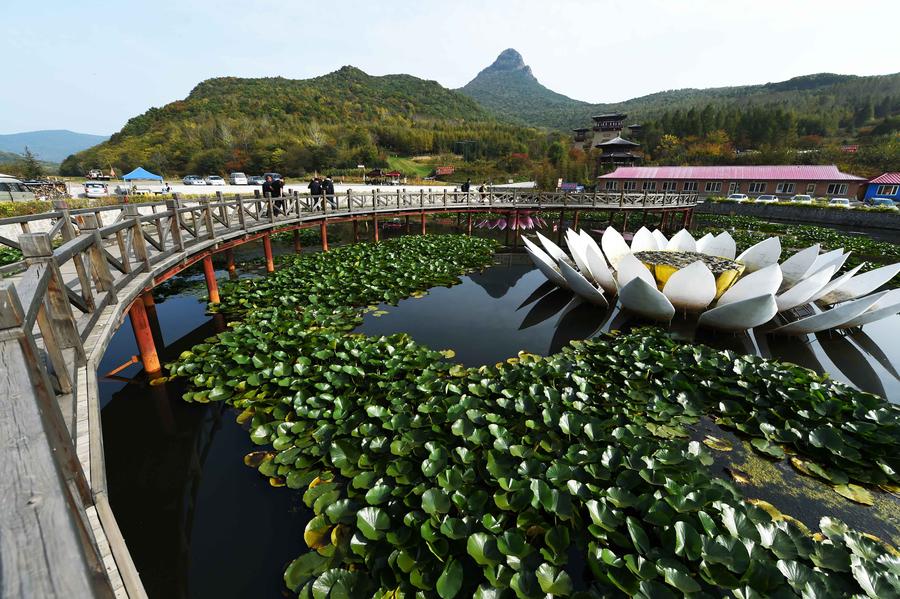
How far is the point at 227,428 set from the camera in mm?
4496

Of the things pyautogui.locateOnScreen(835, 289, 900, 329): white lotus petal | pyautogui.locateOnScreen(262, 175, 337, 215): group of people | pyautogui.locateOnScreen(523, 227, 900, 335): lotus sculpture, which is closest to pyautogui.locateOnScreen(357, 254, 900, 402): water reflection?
pyautogui.locateOnScreen(523, 227, 900, 335): lotus sculpture

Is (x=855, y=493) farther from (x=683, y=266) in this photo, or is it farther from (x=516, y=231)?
(x=516, y=231)

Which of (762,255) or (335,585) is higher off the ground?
(762,255)

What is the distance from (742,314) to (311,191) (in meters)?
12.7

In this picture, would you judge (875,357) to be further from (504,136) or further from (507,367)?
(504,136)

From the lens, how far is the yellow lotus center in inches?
265

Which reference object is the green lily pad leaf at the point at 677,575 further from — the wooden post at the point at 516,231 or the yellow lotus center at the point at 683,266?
the wooden post at the point at 516,231

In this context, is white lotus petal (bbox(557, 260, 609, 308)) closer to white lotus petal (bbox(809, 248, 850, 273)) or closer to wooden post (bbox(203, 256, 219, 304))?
white lotus petal (bbox(809, 248, 850, 273))

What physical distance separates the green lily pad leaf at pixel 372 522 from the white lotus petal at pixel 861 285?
8.62 meters

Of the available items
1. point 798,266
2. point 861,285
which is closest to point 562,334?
point 798,266

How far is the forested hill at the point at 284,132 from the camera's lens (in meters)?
53.0

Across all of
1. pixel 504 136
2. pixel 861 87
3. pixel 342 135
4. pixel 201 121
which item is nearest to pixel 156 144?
pixel 201 121

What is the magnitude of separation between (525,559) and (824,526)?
2.19 meters

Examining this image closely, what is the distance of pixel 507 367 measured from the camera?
530cm
